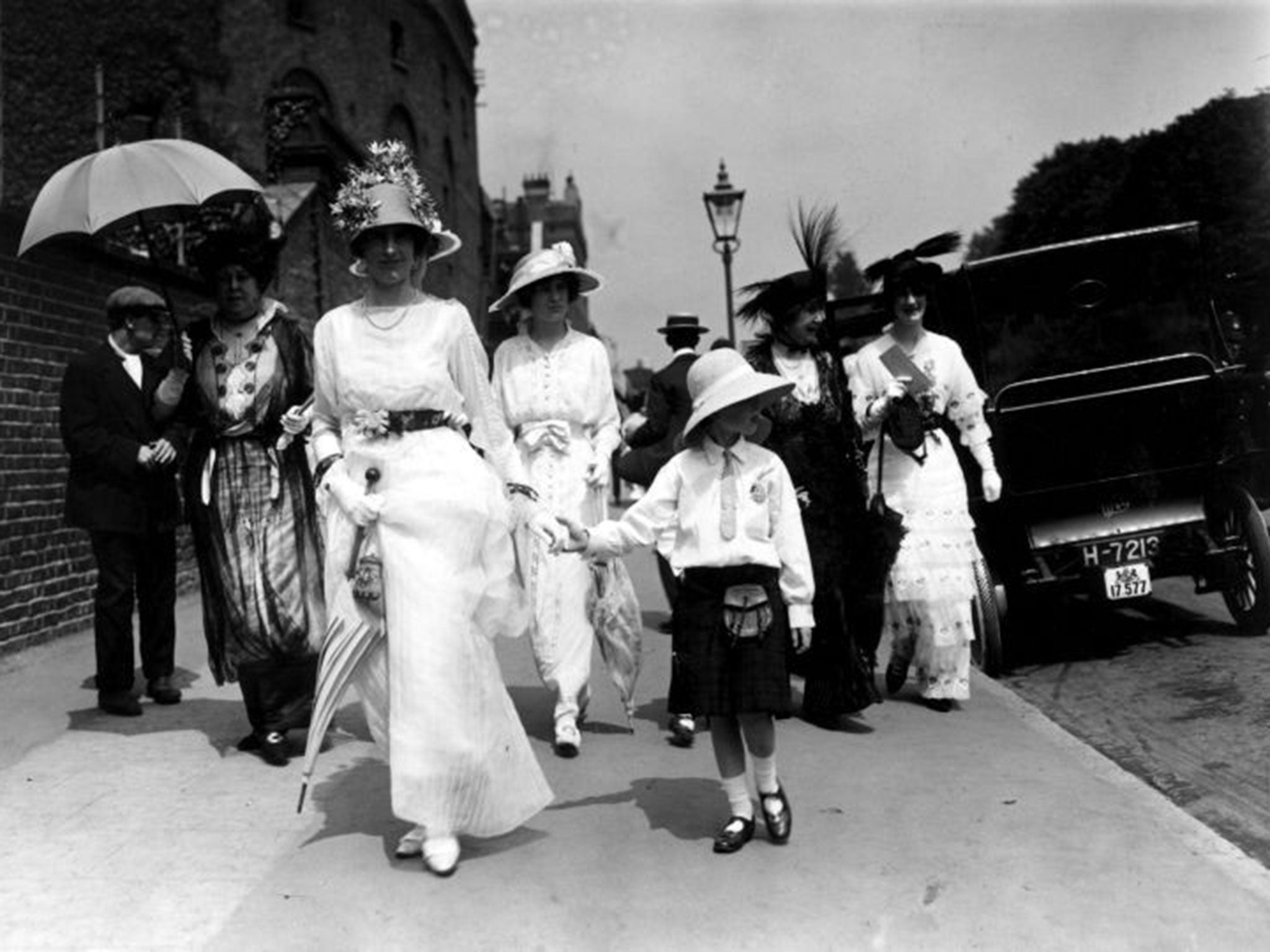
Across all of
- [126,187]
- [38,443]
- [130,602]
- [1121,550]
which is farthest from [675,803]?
[38,443]

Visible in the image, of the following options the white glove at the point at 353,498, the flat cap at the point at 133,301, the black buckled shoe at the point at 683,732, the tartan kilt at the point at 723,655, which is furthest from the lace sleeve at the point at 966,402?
the flat cap at the point at 133,301

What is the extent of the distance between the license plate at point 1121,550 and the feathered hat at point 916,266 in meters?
1.93

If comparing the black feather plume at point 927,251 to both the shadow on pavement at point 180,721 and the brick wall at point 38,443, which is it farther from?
the brick wall at point 38,443

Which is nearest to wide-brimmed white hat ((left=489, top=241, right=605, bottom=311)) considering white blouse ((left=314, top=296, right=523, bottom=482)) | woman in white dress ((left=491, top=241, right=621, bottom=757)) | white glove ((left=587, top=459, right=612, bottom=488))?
woman in white dress ((left=491, top=241, right=621, bottom=757))

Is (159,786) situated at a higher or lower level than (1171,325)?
lower

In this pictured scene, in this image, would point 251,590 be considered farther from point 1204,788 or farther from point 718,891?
point 1204,788

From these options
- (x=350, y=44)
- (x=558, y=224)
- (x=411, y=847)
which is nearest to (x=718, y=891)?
(x=411, y=847)

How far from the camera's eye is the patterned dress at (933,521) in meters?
6.63

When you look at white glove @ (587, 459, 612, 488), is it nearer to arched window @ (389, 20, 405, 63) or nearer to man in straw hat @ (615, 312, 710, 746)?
man in straw hat @ (615, 312, 710, 746)

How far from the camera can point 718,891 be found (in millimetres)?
3961

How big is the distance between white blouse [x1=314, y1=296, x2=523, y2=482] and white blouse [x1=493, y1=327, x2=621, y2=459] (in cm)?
144

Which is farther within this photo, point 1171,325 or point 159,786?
point 1171,325

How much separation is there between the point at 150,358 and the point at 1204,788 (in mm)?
5631

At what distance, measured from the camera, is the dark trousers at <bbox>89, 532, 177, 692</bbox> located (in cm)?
662
